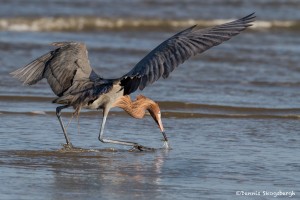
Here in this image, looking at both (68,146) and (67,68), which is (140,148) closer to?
(68,146)

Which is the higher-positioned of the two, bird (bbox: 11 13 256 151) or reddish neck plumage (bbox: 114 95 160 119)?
bird (bbox: 11 13 256 151)

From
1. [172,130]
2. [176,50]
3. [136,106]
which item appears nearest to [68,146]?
[136,106]

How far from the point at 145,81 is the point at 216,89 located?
516 centimetres

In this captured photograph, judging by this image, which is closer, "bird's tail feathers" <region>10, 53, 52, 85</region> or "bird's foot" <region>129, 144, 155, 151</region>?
"bird's foot" <region>129, 144, 155, 151</region>

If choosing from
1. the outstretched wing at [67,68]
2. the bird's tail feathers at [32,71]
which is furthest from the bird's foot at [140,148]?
the bird's tail feathers at [32,71]

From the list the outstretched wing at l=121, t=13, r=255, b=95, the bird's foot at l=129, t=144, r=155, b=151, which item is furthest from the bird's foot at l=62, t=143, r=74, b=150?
the outstretched wing at l=121, t=13, r=255, b=95

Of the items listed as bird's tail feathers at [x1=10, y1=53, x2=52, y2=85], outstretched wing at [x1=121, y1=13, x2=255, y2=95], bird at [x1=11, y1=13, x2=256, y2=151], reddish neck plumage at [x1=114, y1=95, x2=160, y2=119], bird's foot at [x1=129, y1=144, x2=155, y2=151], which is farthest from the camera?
reddish neck plumage at [x1=114, y1=95, x2=160, y2=119]

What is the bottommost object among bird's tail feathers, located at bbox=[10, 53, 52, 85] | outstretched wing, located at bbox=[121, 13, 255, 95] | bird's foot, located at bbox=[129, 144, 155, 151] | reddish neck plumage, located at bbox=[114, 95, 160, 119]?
bird's foot, located at bbox=[129, 144, 155, 151]

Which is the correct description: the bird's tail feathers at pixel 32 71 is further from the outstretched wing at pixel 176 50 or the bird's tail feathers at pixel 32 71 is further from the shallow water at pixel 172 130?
the outstretched wing at pixel 176 50

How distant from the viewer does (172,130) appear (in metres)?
9.44

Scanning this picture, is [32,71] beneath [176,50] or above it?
beneath

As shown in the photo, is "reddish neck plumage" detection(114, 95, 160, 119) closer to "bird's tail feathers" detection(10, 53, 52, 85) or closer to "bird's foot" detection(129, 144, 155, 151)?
"bird's foot" detection(129, 144, 155, 151)

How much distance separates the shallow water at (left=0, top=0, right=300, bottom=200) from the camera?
6.84 m

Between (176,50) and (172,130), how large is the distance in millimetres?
2404
